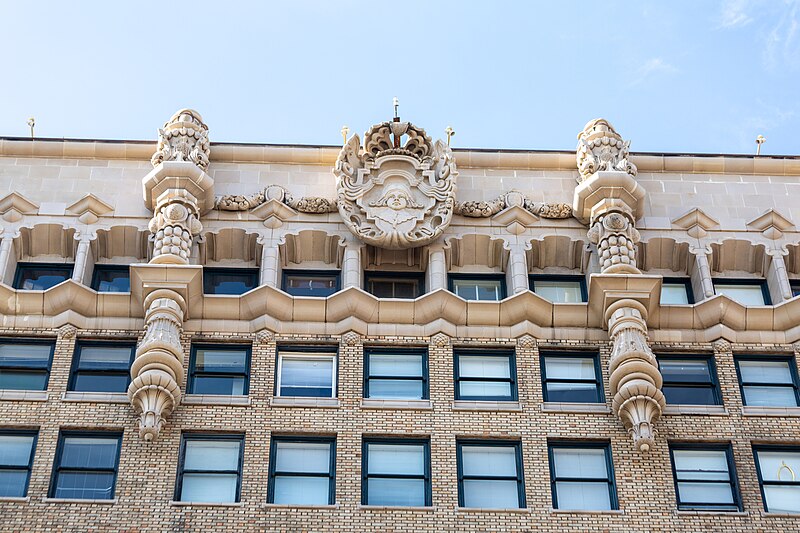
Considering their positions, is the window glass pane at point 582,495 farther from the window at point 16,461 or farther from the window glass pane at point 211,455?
the window at point 16,461

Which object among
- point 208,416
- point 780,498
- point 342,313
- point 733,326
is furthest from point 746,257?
point 208,416

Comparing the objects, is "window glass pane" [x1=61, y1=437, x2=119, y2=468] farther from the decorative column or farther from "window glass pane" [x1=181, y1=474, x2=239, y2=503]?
the decorative column

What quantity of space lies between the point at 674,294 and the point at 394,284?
6.77 meters

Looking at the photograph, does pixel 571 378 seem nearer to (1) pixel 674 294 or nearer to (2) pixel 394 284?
(1) pixel 674 294

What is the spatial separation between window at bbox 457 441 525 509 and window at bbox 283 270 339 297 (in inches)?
243

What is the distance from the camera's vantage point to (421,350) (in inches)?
1507

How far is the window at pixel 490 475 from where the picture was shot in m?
35.4

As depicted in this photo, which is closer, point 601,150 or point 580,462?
point 580,462

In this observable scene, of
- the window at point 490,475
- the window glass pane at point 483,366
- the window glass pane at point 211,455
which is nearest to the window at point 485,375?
the window glass pane at point 483,366

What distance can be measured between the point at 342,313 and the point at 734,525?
9.97 meters

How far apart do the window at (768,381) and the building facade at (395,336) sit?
0.23ft

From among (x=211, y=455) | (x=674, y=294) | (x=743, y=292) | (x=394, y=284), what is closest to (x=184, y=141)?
(x=394, y=284)

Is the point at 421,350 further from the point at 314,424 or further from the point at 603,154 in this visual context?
the point at 603,154

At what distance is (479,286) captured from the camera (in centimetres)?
4078
